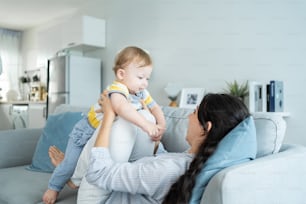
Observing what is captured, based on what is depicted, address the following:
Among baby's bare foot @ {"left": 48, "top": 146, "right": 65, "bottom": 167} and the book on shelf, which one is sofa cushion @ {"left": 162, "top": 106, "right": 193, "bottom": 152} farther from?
the book on shelf

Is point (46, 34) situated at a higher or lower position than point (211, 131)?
higher

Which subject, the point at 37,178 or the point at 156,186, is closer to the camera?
the point at 156,186

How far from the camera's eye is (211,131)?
3.14ft

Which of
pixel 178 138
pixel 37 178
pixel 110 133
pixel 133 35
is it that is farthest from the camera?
pixel 133 35

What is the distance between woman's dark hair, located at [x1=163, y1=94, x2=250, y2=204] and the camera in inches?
35.1

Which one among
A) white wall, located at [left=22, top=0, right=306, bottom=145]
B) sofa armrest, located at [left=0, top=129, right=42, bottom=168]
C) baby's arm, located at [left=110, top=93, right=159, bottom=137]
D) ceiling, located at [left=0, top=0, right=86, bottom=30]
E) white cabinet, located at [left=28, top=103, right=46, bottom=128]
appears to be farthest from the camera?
white cabinet, located at [left=28, top=103, right=46, bottom=128]

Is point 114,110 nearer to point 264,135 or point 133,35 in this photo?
point 264,135

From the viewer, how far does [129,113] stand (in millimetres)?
1072

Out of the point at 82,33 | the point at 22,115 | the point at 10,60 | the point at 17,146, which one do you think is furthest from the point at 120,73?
the point at 10,60

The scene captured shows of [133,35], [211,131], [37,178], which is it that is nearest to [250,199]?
[211,131]

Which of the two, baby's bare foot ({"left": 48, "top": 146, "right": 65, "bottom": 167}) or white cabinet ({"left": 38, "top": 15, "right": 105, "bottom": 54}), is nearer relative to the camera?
baby's bare foot ({"left": 48, "top": 146, "right": 65, "bottom": 167})

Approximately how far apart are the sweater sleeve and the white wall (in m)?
2.24

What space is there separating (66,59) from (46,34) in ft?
5.81

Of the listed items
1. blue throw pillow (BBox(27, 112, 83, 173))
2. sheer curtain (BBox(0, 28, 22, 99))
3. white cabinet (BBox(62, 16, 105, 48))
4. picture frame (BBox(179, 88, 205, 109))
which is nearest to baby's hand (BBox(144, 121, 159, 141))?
blue throw pillow (BBox(27, 112, 83, 173))
